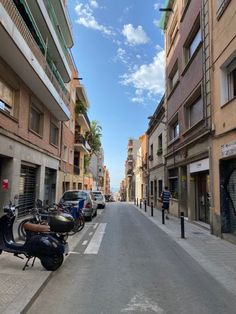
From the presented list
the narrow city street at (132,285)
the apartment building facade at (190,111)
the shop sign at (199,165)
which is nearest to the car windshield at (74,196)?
the apartment building facade at (190,111)

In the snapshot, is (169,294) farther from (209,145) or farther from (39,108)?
(39,108)

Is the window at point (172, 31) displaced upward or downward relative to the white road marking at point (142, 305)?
upward

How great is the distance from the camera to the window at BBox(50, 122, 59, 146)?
20656 mm

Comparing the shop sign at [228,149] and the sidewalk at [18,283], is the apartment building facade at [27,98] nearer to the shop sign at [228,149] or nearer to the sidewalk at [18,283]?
the sidewalk at [18,283]

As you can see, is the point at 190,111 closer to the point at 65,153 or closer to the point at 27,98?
the point at 27,98

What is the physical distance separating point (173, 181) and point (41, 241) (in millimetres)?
15597

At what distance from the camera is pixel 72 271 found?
647 centimetres

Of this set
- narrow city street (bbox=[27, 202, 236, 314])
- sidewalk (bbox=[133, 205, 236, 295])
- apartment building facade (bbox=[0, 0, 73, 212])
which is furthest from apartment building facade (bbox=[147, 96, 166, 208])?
narrow city street (bbox=[27, 202, 236, 314])

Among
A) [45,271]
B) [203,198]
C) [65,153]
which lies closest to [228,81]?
[203,198]

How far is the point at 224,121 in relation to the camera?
10.6 m

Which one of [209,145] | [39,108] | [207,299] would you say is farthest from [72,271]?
[39,108]

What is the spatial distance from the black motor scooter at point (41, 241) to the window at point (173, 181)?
13.4m

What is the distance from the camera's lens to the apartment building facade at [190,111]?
42.4 ft

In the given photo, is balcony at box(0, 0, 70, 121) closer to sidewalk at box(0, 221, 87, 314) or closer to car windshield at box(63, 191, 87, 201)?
car windshield at box(63, 191, 87, 201)
